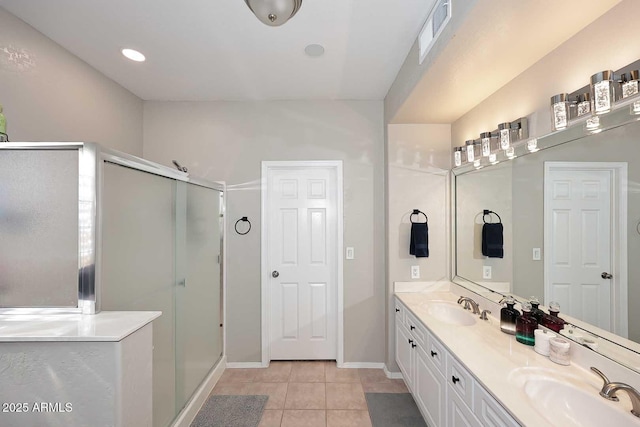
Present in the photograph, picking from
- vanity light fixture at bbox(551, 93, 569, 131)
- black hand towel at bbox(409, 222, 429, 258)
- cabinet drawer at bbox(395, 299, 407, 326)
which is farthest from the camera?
black hand towel at bbox(409, 222, 429, 258)

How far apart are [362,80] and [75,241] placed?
2265 mm

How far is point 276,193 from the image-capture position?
2.78m

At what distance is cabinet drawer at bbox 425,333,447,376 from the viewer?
152 centimetres

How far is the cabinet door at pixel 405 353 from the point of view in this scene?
6.73 feet

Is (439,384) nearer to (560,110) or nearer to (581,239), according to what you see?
(581,239)

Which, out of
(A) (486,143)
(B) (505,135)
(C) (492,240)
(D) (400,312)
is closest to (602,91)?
(B) (505,135)

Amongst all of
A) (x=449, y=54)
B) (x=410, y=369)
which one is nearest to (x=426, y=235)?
(x=410, y=369)

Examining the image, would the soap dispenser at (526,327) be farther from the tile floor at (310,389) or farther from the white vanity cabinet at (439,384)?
the tile floor at (310,389)

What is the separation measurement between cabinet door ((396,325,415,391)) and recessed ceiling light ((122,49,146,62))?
293 centimetres

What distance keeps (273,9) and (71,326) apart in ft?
5.15

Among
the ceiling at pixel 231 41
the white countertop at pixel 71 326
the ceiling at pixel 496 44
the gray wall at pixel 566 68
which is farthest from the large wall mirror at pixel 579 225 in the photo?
the white countertop at pixel 71 326

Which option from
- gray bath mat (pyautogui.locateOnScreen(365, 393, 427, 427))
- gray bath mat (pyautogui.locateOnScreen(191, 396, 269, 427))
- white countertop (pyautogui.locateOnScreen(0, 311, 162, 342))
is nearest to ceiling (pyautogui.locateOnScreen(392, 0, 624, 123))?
white countertop (pyautogui.locateOnScreen(0, 311, 162, 342))

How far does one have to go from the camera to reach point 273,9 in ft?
3.66

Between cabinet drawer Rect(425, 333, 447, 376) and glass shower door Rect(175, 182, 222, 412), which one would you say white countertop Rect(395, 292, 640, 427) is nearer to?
cabinet drawer Rect(425, 333, 447, 376)
